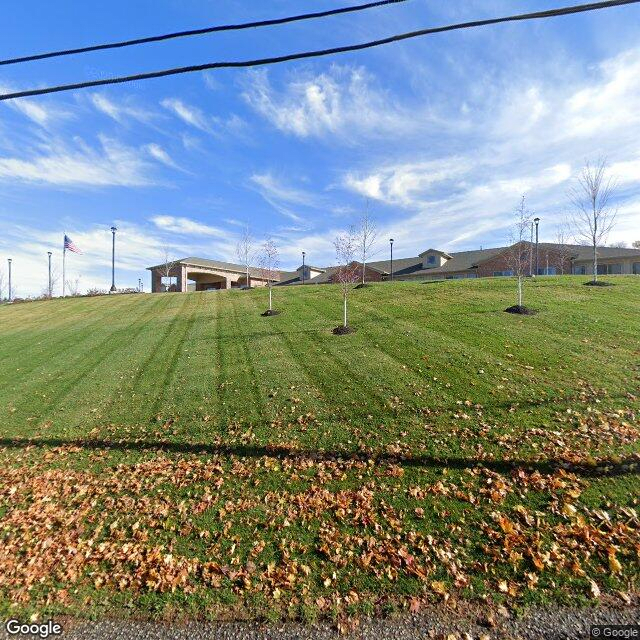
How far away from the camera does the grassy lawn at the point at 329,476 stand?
11.0 ft

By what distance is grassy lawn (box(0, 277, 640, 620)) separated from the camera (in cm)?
336

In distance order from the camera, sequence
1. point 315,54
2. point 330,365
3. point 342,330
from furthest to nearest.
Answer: point 342,330 → point 330,365 → point 315,54

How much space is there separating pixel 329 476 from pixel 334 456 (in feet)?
1.64

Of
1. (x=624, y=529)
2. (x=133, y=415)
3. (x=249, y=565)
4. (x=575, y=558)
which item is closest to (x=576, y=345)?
(x=624, y=529)

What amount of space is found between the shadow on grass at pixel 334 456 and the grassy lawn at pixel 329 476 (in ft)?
0.11

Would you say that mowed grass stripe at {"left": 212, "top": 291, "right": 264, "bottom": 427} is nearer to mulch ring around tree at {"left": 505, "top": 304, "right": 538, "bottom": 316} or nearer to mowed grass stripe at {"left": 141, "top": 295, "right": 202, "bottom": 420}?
mowed grass stripe at {"left": 141, "top": 295, "right": 202, "bottom": 420}

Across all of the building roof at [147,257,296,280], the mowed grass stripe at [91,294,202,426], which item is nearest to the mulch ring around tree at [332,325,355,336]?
the mowed grass stripe at [91,294,202,426]

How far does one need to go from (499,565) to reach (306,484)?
251 centimetres

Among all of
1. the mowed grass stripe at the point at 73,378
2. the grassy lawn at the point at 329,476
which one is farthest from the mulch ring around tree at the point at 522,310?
the mowed grass stripe at the point at 73,378

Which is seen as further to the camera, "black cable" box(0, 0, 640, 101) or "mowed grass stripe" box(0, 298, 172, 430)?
"mowed grass stripe" box(0, 298, 172, 430)

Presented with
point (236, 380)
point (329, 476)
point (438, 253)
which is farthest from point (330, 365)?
point (438, 253)

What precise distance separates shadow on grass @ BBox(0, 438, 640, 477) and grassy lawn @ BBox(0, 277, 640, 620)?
33mm

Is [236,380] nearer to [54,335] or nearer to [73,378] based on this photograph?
[73,378]

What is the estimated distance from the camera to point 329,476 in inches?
199
